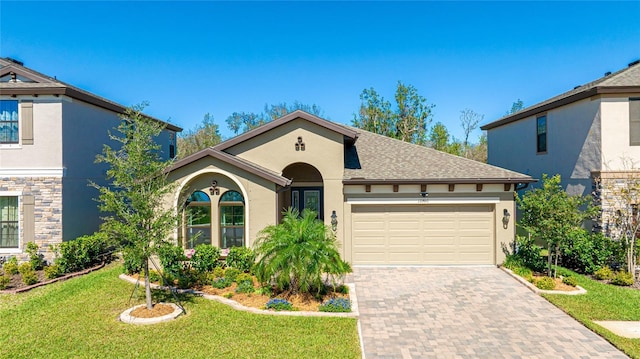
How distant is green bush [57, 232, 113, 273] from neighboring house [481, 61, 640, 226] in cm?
1774

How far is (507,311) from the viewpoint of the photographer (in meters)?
8.99

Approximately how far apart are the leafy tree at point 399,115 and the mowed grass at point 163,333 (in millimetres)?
28887

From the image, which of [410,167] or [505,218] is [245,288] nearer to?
[410,167]

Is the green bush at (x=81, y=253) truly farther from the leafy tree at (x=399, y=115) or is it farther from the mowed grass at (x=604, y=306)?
the leafy tree at (x=399, y=115)

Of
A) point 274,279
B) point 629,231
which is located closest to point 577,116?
point 629,231

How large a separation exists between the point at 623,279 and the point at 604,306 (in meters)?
2.74

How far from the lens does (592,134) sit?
43.5 ft

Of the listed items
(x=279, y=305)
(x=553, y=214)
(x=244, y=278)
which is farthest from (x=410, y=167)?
(x=279, y=305)

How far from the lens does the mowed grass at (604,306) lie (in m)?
7.46

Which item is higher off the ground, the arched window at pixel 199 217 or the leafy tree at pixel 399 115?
the leafy tree at pixel 399 115

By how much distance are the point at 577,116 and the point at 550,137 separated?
2.09m

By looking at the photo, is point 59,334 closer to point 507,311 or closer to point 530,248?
point 507,311

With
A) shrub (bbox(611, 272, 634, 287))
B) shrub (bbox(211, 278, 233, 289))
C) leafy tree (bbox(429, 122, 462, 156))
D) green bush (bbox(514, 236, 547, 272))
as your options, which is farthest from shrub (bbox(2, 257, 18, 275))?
leafy tree (bbox(429, 122, 462, 156))

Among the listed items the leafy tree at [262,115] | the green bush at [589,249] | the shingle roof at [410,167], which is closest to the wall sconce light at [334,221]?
the shingle roof at [410,167]
